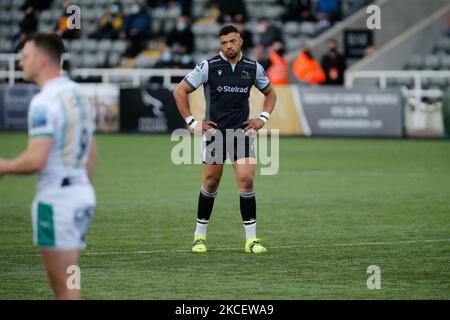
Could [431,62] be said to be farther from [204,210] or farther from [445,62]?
[204,210]

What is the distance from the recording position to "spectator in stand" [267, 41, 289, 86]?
2998cm

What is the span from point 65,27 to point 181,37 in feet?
11.3

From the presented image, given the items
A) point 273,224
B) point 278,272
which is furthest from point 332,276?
point 273,224

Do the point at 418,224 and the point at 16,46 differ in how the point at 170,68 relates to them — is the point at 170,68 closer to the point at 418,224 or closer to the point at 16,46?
the point at 16,46

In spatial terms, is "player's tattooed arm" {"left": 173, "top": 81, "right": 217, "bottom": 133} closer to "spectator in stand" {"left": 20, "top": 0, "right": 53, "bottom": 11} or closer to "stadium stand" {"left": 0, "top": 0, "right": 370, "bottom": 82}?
"stadium stand" {"left": 0, "top": 0, "right": 370, "bottom": 82}

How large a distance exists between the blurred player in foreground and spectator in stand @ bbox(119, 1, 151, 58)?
86.3 feet

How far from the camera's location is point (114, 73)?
103 ft

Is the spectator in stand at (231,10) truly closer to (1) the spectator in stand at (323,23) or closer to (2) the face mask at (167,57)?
(2) the face mask at (167,57)

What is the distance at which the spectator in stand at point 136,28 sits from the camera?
33.3m

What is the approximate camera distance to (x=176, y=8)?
34.9 meters

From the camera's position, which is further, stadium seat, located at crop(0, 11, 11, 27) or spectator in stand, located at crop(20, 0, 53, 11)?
stadium seat, located at crop(0, 11, 11, 27)

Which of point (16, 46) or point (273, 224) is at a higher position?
point (16, 46)

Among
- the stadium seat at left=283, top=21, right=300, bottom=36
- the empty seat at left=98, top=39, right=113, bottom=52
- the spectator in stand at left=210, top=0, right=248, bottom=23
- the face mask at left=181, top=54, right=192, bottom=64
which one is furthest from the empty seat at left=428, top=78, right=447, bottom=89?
the empty seat at left=98, top=39, right=113, bottom=52
